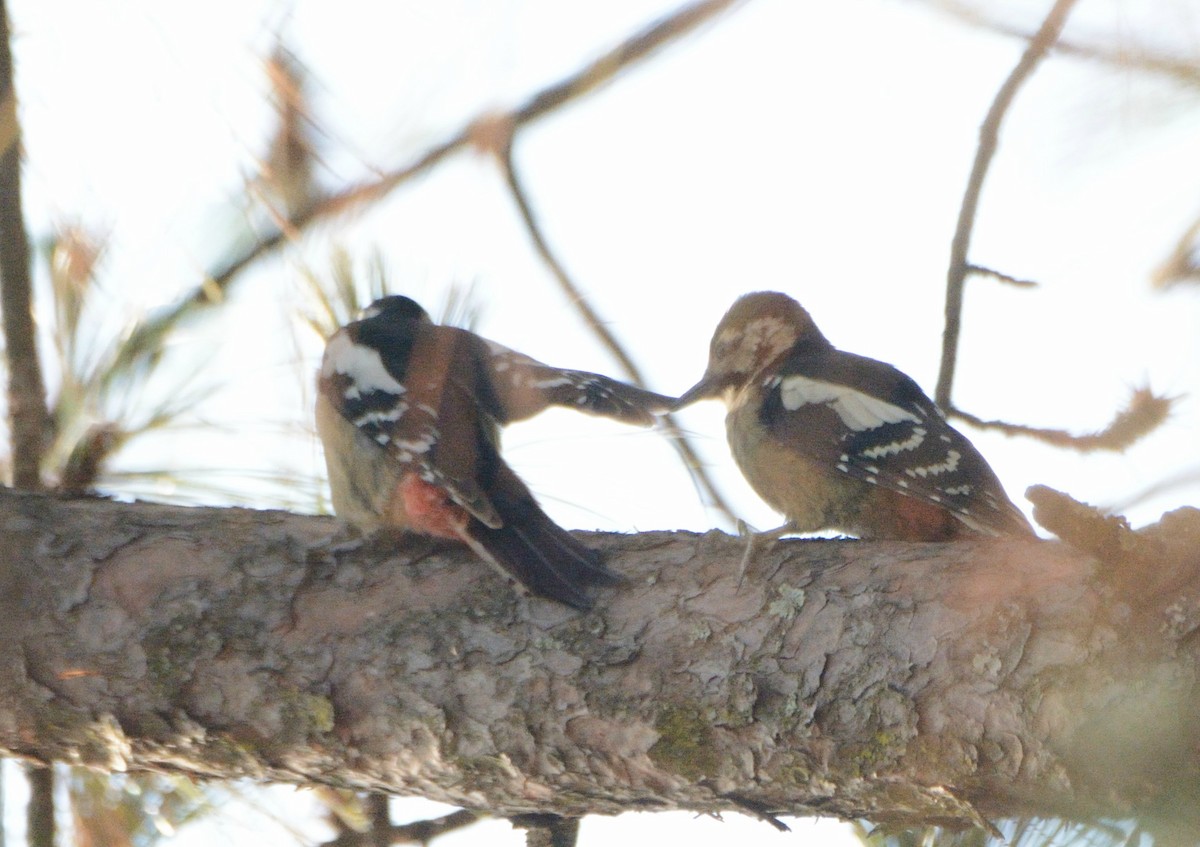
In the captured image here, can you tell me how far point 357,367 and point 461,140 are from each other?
1126 millimetres

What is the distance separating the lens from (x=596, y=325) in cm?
217

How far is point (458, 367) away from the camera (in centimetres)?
249

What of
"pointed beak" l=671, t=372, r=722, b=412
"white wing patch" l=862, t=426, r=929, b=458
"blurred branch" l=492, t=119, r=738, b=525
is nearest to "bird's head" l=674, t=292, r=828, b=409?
"pointed beak" l=671, t=372, r=722, b=412

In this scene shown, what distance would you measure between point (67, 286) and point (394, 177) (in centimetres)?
101

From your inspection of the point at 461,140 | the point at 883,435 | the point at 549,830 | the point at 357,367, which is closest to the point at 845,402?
the point at 883,435

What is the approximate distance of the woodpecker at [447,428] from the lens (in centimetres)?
208

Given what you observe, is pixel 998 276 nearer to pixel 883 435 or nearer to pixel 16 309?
pixel 883 435

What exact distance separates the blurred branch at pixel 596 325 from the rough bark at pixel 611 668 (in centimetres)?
32

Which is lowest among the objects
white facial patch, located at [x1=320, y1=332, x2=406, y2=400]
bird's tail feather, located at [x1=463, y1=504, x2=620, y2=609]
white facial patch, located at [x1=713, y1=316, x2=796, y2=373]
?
bird's tail feather, located at [x1=463, y1=504, x2=620, y2=609]

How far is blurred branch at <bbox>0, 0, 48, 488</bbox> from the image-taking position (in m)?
1.88

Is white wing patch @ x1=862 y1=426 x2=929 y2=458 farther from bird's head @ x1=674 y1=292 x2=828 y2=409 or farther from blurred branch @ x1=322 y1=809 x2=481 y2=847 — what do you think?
blurred branch @ x1=322 y1=809 x2=481 y2=847

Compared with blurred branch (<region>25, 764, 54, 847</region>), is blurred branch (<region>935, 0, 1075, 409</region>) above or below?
above

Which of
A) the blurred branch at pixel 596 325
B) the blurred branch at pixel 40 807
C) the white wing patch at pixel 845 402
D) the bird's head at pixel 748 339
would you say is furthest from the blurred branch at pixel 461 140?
the bird's head at pixel 748 339

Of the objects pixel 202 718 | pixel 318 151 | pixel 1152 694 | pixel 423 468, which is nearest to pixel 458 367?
pixel 423 468
